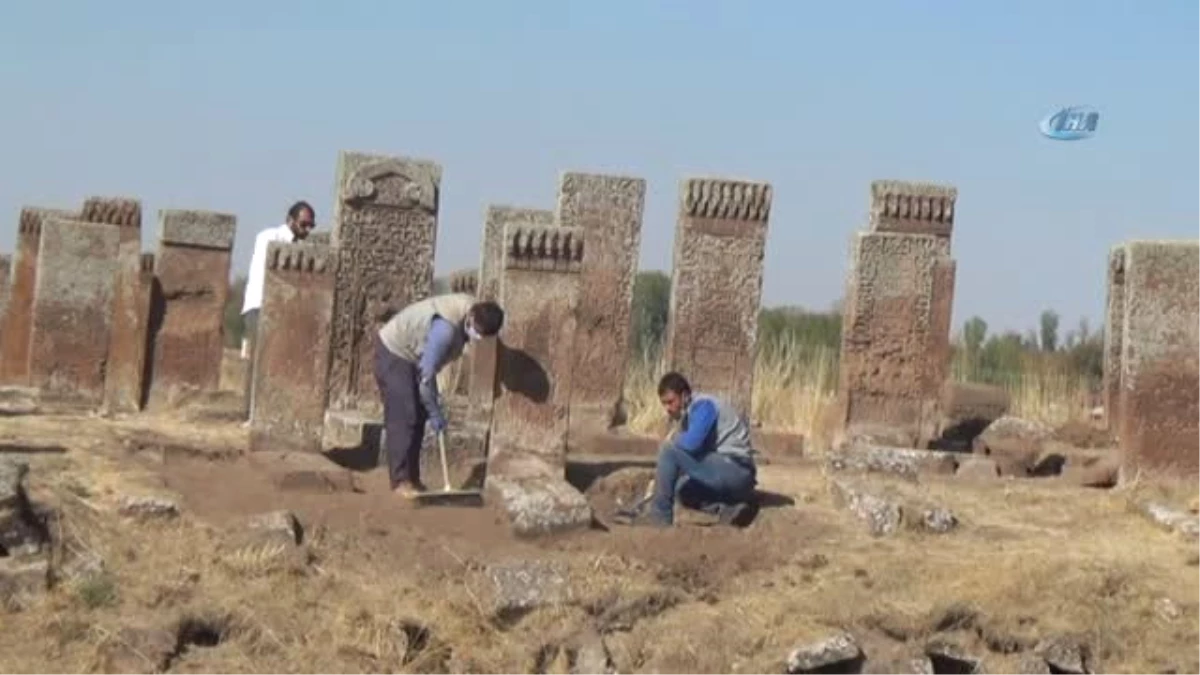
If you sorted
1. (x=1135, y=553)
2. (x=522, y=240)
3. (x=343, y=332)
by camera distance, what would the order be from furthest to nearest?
(x=343, y=332), (x=522, y=240), (x=1135, y=553)

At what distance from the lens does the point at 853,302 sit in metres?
16.0

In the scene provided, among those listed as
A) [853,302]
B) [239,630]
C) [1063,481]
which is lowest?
[239,630]

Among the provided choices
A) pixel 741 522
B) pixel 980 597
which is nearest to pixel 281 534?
pixel 741 522

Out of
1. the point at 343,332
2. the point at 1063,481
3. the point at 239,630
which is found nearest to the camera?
the point at 239,630

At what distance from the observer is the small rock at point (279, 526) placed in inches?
433

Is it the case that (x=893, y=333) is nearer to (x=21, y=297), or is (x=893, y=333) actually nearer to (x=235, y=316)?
(x=21, y=297)

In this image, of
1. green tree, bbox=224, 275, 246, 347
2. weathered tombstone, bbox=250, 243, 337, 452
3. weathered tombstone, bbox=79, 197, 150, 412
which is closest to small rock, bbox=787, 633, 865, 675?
weathered tombstone, bbox=250, 243, 337, 452

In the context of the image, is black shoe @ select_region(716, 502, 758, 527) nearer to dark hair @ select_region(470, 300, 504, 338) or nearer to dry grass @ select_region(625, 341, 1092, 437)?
dark hair @ select_region(470, 300, 504, 338)

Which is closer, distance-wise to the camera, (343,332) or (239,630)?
(239,630)

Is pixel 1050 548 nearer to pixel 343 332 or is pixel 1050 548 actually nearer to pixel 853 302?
pixel 853 302

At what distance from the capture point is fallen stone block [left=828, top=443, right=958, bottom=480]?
14.1 metres

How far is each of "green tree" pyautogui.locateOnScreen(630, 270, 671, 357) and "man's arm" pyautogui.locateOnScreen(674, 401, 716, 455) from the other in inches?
437

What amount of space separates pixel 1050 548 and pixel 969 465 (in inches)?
98.8

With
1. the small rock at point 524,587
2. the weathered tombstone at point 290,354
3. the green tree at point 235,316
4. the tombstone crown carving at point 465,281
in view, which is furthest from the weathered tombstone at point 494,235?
the green tree at point 235,316
